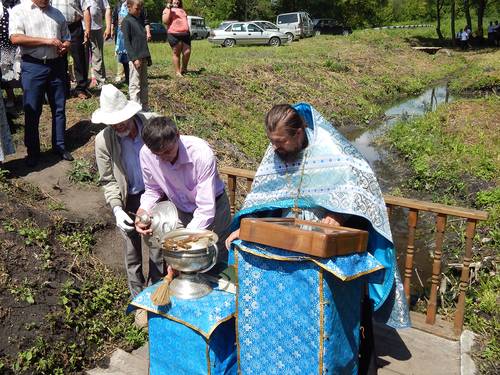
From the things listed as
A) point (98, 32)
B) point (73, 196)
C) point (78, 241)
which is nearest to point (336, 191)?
point (78, 241)

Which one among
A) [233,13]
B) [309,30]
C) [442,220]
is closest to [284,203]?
[442,220]

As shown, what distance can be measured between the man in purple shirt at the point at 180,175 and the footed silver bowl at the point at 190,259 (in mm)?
226

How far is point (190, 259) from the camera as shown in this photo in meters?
3.00

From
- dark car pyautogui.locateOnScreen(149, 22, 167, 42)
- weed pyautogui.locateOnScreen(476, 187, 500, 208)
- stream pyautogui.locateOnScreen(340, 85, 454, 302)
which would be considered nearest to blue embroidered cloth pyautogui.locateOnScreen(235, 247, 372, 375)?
stream pyautogui.locateOnScreen(340, 85, 454, 302)

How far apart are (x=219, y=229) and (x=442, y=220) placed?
147 centimetres

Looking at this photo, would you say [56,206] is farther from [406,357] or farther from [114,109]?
[406,357]

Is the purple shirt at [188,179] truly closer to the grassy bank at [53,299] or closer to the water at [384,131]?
the grassy bank at [53,299]

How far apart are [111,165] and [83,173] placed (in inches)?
105

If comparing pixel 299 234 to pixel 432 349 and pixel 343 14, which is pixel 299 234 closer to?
pixel 432 349

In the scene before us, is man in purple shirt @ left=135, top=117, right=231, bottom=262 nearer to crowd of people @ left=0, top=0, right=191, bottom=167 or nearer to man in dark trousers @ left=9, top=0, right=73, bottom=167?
crowd of people @ left=0, top=0, right=191, bottom=167

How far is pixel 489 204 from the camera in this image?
7.20m

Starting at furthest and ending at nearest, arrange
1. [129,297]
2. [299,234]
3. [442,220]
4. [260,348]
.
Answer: [129,297]
[442,220]
[260,348]
[299,234]

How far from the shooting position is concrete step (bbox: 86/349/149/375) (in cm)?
367

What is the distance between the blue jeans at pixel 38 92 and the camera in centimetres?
591
